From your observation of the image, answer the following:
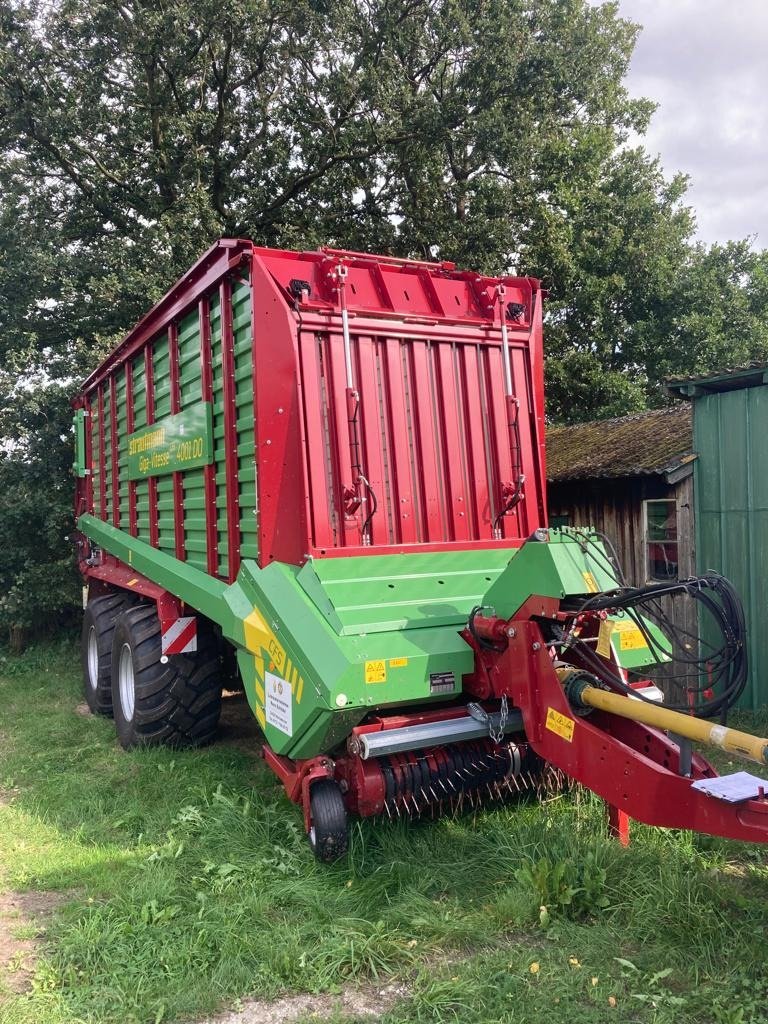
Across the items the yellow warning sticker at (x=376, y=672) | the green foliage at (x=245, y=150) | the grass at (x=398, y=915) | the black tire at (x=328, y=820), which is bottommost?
the grass at (x=398, y=915)

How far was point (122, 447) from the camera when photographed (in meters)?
7.18

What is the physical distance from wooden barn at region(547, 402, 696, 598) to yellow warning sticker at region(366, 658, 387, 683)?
527cm

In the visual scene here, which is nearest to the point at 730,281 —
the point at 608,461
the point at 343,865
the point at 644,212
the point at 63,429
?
the point at 644,212

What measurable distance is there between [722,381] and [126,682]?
18.8ft

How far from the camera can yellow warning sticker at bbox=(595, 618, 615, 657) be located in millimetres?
3393

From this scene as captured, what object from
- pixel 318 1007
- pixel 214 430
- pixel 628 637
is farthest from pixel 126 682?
pixel 628 637

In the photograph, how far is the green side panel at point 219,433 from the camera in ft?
15.6

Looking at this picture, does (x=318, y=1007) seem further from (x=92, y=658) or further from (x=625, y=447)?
(x=625, y=447)

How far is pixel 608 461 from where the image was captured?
913 centimetres

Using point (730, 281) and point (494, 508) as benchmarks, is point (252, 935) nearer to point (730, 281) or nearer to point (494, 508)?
point (494, 508)

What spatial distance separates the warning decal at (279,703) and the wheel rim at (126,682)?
2300 millimetres

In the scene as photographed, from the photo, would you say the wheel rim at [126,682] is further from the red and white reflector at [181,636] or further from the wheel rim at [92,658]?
the wheel rim at [92,658]

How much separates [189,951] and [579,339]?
47.8 feet

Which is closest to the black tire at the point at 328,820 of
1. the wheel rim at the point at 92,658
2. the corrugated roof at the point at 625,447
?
the wheel rim at the point at 92,658
